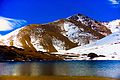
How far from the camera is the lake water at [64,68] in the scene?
22.6 feet

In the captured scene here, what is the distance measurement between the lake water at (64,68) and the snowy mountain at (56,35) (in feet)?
1.08

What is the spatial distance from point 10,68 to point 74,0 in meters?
1.88

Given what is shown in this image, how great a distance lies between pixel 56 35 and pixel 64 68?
2.21ft

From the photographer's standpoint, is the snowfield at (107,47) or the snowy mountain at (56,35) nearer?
the snowfield at (107,47)

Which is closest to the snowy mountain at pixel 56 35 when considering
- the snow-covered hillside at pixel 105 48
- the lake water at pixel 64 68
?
the snow-covered hillside at pixel 105 48

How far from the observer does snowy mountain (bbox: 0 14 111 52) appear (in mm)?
7289

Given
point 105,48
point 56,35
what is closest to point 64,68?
point 56,35

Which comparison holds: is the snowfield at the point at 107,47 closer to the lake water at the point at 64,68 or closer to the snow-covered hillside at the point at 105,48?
the snow-covered hillside at the point at 105,48

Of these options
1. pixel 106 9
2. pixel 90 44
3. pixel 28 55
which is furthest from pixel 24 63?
pixel 106 9

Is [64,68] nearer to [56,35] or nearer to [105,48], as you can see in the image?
[56,35]

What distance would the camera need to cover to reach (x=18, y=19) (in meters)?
7.45

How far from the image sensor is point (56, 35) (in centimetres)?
750

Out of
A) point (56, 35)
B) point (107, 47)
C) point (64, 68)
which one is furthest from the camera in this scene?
point (56, 35)

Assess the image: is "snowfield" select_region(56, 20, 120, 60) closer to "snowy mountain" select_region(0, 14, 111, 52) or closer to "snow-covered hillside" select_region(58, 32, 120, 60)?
"snow-covered hillside" select_region(58, 32, 120, 60)
